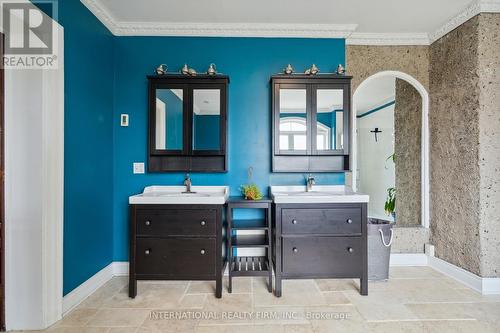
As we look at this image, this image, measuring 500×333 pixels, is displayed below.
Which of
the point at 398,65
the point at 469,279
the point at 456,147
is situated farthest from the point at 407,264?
the point at 398,65

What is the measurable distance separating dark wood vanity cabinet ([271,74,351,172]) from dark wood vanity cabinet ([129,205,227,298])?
96 cm

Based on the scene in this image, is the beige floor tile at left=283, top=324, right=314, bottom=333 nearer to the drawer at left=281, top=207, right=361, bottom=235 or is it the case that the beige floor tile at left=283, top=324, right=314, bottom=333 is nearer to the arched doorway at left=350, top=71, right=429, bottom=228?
the drawer at left=281, top=207, right=361, bottom=235

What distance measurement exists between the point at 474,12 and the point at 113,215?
13.2 feet

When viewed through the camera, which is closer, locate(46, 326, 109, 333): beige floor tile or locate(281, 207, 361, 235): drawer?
locate(46, 326, 109, 333): beige floor tile

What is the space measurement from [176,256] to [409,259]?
2.56 metres

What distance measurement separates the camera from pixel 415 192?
3146 millimetres

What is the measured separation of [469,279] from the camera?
241 cm

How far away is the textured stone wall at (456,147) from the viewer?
7.80 ft

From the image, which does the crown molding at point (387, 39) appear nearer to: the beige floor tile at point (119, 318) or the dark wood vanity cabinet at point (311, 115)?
the dark wood vanity cabinet at point (311, 115)

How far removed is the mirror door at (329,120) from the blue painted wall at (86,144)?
2.10m

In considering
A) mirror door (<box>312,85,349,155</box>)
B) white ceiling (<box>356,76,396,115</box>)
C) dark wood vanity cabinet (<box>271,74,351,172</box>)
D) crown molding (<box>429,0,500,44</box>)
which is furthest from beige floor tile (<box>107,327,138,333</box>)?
white ceiling (<box>356,76,396,115</box>)

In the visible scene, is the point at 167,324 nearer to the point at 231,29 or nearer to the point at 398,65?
the point at 231,29
